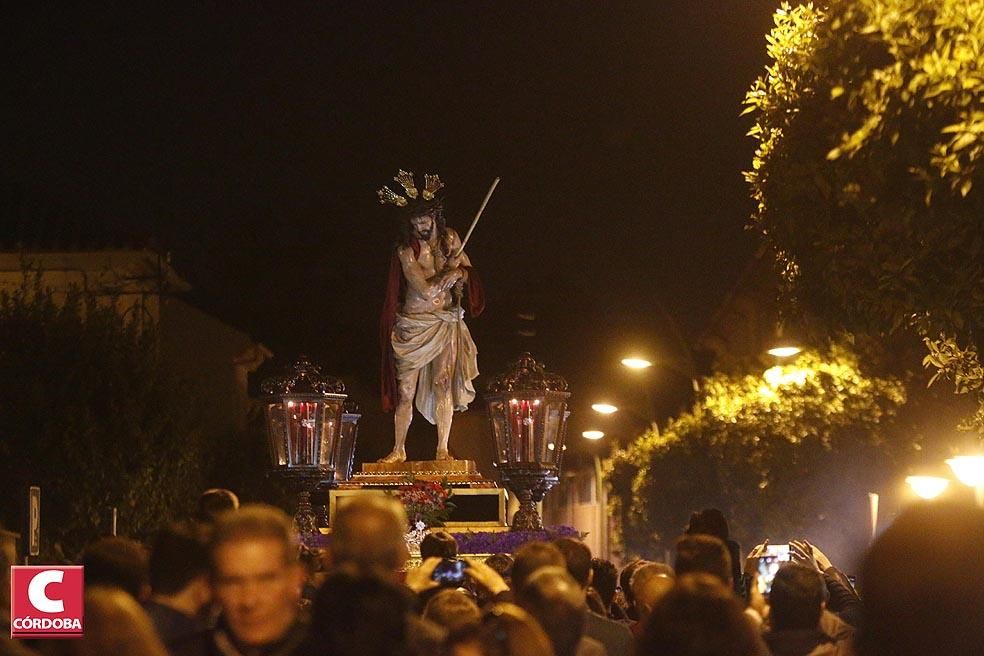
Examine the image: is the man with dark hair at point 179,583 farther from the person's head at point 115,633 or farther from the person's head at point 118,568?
the person's head at point 115,633

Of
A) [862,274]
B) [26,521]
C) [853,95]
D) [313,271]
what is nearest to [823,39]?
[853,95]

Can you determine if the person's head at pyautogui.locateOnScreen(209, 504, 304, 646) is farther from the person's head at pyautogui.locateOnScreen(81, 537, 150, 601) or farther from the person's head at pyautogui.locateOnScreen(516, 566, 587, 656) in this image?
the person's head at pyautogui.locateOnScreen(81, 537, 150, 601)

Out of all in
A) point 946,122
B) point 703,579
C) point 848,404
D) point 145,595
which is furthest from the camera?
point 848,404

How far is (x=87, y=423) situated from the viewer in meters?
29.8

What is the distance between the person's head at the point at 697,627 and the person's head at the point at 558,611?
42.7 inches

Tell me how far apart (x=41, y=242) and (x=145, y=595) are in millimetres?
35246

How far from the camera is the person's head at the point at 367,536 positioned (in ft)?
18.7

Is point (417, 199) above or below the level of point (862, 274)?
above

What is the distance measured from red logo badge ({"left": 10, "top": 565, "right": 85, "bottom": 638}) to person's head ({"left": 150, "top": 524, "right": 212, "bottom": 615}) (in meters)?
1.56

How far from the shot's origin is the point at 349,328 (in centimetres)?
5875

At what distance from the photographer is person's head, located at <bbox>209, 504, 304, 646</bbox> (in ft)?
17.9

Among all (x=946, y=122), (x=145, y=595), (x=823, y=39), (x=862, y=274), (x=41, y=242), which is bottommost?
(x=145, y=595)

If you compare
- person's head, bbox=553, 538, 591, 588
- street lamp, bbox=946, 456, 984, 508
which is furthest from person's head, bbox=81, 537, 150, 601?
street lamp, bbox=946, 456, 984, 508

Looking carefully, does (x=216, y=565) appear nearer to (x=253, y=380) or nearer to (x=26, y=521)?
(x=26, y=521)
